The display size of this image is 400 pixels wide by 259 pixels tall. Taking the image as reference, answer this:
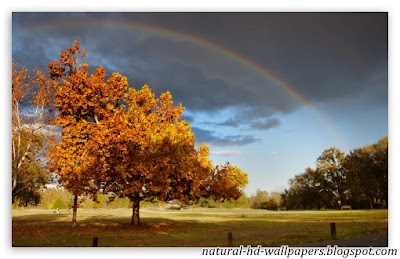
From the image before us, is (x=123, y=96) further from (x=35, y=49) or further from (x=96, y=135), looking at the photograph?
(x=35, y=49)

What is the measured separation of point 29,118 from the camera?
19984 millimetres

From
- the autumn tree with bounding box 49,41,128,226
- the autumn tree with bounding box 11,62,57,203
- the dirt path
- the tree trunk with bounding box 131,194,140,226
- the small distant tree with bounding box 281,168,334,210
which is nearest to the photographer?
the dirt path

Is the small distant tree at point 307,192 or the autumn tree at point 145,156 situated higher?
the autumn tree at point 145,156

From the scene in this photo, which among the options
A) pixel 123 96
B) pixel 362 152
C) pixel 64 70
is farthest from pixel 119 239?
pixel 362 152

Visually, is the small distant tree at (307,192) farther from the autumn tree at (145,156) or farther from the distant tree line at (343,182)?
the autumn tree at (145,156)

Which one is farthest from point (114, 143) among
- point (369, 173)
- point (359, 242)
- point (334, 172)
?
point (334, 172)

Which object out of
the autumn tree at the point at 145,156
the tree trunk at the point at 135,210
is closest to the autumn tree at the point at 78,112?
the autumn tree at the point at 145,156

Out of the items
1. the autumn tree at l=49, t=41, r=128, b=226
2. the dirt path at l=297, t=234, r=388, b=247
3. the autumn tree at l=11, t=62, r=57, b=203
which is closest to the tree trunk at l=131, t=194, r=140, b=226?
the autumn tree at l=49, t=41, r=128, b=226

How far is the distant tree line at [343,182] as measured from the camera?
39562 mm

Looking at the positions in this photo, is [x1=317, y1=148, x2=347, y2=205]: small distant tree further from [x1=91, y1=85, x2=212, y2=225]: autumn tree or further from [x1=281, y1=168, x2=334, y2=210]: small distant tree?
[x1=91, y1=85, x2=212, y2=225]: autumn tree

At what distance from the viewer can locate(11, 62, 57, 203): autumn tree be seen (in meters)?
19.1

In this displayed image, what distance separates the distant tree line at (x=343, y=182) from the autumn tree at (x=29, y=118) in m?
27.5

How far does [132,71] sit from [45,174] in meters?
7.97

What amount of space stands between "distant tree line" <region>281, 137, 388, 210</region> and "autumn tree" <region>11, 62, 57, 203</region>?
27503 millimetres
